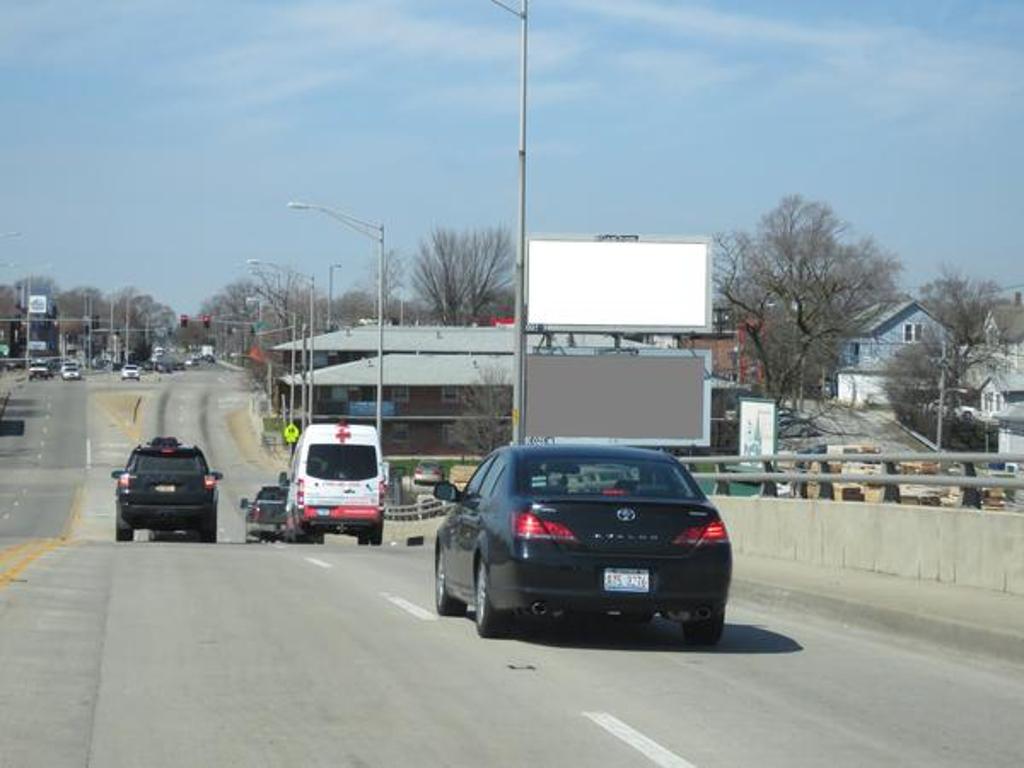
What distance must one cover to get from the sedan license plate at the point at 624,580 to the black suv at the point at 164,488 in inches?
799

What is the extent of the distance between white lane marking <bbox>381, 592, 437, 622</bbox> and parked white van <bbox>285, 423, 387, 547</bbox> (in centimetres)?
1545

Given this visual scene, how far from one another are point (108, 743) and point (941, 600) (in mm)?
8491

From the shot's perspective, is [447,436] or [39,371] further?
[39,371]

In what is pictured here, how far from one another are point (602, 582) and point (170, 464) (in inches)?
810

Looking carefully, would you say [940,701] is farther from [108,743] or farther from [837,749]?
[108,743]

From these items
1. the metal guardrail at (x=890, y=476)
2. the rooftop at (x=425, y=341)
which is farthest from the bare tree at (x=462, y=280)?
the metal guardrail at (x=890, y=476)

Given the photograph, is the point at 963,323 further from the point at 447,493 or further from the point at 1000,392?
the point at 447,493

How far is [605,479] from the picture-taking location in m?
12.3

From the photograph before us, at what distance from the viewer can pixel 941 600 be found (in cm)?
1402

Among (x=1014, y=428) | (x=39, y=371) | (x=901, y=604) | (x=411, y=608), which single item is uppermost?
(x=39, y=371)

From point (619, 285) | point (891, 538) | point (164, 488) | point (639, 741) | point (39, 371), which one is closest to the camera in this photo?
point (639, 741)

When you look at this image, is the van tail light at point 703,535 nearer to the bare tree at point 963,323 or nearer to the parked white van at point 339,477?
the parked white van at point 339,477

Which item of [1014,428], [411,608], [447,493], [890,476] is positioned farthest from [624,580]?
[1014,428]

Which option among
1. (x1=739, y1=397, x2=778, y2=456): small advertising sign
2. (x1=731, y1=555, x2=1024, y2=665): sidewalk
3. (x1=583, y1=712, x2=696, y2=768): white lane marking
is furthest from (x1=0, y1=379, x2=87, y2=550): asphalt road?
(x1=739, y1=397, x2=778, y2=456): small advertising sign
